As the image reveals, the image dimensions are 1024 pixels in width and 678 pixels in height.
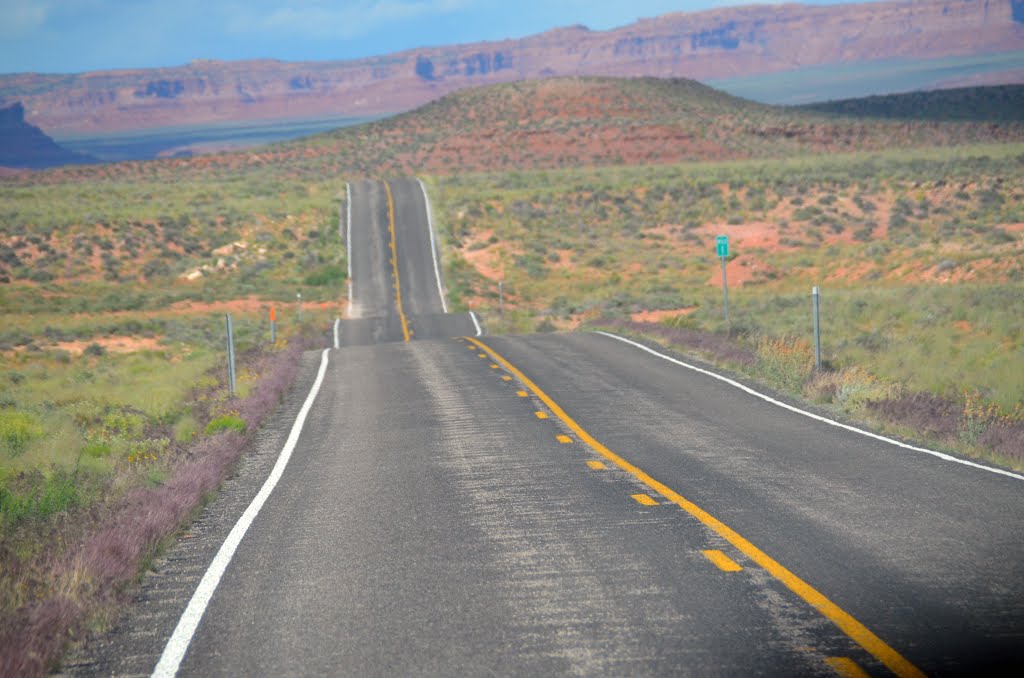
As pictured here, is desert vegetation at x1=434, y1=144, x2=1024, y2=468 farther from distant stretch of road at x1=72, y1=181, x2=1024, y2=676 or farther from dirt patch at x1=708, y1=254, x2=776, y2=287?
distant stretch of road at x1=72, y1=181, x2=1024, y2=676

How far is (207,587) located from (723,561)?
3502 mm

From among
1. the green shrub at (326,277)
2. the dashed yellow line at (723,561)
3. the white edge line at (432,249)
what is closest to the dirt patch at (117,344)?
the white edge line at (432,249)

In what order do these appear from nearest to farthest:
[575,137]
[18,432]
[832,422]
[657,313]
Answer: [832,422]
[18,432]
[657,313]
[575,137]

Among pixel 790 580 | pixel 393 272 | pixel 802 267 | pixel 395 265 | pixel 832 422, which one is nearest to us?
pixel 790 580

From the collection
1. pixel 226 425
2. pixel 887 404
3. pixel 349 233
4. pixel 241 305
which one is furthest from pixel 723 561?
pixel 349 233

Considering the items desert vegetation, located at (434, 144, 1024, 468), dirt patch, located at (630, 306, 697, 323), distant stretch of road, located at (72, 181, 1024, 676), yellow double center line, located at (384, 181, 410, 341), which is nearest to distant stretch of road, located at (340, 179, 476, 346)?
yellow double center line, located at (384, 181, 410, 341)

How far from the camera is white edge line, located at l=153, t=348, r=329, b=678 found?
19.6 ft

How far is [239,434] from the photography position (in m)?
14.4

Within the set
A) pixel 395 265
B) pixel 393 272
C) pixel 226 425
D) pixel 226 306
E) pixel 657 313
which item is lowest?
pixel 657 313

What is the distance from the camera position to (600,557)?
25.2 ft

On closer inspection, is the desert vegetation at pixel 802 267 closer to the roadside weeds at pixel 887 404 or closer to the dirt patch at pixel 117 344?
the roadside weeds at pixel 887 404

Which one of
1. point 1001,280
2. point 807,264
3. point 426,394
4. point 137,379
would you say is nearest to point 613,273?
point 807,264

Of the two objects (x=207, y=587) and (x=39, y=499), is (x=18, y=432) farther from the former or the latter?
(x=207, y=587)

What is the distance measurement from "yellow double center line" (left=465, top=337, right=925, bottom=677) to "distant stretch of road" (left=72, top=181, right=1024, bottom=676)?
3cm
